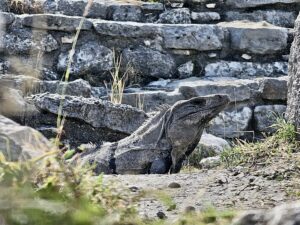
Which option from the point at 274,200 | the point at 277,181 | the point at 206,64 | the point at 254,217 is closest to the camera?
the point at 254,217

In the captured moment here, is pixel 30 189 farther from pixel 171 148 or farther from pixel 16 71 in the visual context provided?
pixel 16 71

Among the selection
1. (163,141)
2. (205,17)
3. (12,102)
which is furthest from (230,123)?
(12,102)

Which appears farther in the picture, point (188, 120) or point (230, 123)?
point (230, 123)

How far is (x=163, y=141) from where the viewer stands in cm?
721

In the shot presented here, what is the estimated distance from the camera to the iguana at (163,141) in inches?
277

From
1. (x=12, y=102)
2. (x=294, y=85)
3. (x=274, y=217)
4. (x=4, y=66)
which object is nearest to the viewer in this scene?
(x=274, y=217)

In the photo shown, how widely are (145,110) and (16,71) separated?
4.65 feet

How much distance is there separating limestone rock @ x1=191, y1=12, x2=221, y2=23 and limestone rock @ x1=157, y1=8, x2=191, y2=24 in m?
0.08

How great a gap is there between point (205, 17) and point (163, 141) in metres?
2.93

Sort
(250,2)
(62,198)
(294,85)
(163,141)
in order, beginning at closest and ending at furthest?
1. (62,198)
2. (294,85)
3. (163,141)
4. (250,2)

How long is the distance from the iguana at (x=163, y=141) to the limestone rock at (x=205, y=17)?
9.10 ft

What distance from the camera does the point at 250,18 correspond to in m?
9.97

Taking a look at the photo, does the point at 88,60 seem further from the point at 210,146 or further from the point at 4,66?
the point at 210,146

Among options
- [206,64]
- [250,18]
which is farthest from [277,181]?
[250,18]
